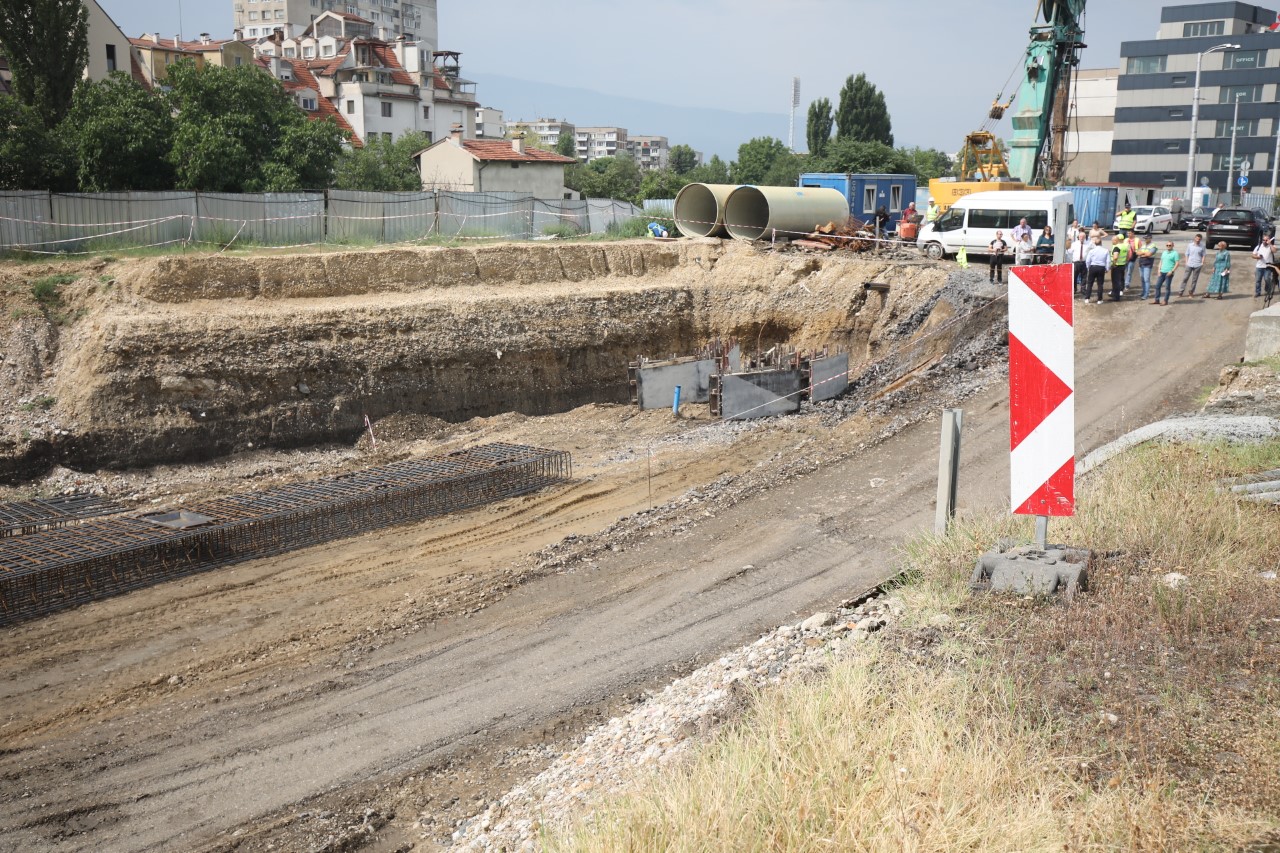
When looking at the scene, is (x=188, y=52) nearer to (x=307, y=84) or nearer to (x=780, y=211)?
(x=307, y=84)

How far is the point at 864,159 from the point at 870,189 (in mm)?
28888

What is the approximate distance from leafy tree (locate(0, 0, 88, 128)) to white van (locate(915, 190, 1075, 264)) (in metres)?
27.3

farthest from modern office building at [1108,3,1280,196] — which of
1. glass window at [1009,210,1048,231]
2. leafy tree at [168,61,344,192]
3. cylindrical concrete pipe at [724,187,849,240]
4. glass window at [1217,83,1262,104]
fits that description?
leafy tree at [168,61,344,192]

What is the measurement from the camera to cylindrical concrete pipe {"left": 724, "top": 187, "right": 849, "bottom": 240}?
26672 mm

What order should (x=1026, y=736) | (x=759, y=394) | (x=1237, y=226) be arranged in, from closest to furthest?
(x=1026, y=736) → (x=759, y=394) → (x=1237, y=226)

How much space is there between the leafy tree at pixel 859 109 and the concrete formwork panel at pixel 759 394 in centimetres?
7051

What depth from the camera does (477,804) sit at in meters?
7.21

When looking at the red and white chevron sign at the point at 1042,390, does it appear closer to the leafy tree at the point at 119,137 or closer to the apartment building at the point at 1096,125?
the leafy tree at the point at 119,137

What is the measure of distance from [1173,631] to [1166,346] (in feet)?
50.0

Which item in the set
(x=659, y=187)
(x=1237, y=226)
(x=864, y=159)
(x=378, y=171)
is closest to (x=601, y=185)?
(x=659, y=187)

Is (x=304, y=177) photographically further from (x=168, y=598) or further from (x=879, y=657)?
(x=879, y=657)

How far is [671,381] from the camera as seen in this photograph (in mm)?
21984

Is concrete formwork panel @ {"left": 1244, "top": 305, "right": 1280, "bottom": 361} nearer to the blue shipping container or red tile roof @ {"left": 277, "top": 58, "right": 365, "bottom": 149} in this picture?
the blue shipping container

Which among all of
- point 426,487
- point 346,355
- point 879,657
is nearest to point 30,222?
point 346,355
